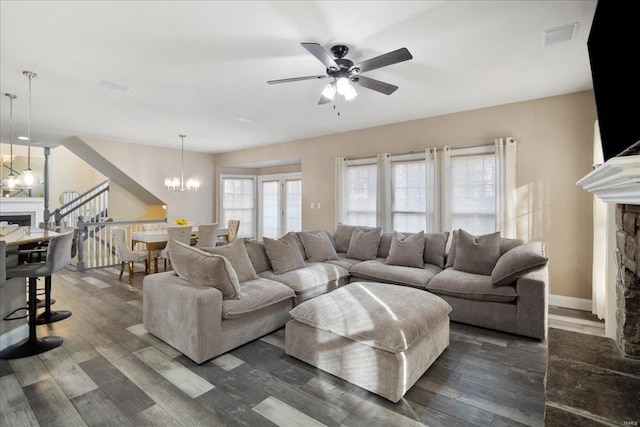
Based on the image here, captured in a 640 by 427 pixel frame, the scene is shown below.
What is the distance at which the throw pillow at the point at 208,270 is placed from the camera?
2602 mm

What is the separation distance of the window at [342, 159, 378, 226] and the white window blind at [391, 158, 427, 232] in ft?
1.15

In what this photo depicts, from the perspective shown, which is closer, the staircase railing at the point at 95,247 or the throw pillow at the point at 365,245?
the throw pillow at the point at 365,245

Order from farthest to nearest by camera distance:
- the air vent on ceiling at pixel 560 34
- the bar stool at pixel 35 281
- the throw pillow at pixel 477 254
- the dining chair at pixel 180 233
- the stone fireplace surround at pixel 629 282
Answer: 1. the dining chair at pixel 180 233
2. the throw pillow at pixel 477 254
3. the bar stool at pixel 35 281
4. the air vent on ceiling at pixel 560 34
5. the stone fireplace surround at pixel 629 282

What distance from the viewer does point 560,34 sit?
2.46 meters

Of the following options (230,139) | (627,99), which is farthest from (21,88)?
(627,99)

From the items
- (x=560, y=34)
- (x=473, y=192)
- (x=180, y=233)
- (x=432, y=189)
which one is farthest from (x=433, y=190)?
(x=180, y=233)

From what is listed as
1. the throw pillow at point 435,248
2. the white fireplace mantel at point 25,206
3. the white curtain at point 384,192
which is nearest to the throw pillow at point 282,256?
the throw pillow at point 435,248

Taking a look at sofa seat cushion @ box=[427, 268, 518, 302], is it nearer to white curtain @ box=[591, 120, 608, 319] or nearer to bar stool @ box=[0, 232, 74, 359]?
white curtain @ box=[591, 120, 608, 319]

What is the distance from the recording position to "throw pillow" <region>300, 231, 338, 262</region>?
14.1ft

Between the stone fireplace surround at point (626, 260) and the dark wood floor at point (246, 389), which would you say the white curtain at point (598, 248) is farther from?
the stone fireplace surround at point (626, 260)

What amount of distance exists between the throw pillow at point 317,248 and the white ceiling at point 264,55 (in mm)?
1881

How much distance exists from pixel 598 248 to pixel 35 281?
578 cm

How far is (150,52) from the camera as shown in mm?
2768

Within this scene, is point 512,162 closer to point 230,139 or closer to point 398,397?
point 398,397
